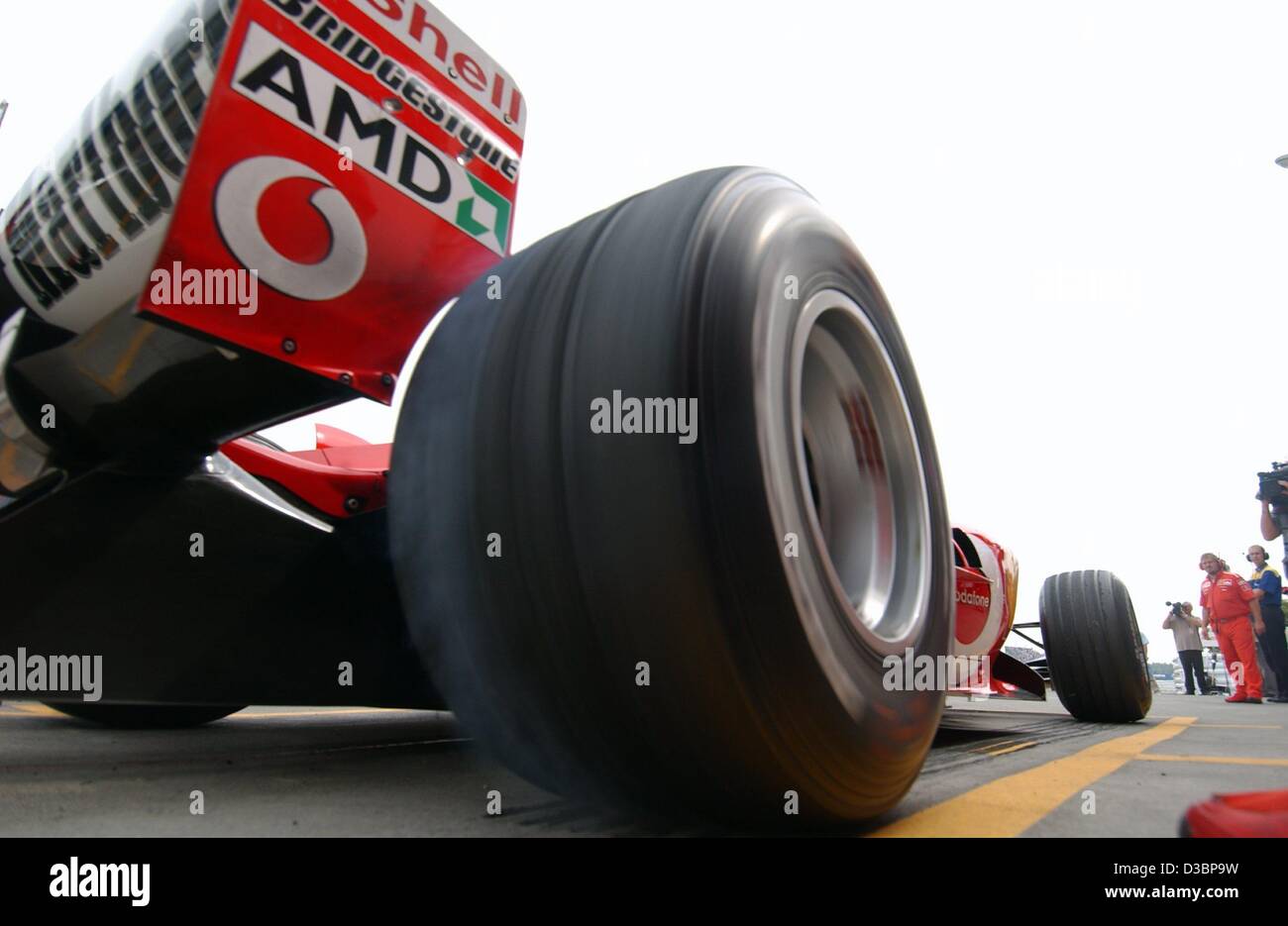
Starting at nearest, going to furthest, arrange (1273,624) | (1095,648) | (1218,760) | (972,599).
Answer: (1218,760)
(972,599)
(1095,648)
(1273,624)

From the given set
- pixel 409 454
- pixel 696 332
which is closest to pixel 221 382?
pixel 409 454

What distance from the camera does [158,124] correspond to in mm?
1485

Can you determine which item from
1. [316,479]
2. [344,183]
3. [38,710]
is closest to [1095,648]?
[316,479]

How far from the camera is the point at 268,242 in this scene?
4.83 feet

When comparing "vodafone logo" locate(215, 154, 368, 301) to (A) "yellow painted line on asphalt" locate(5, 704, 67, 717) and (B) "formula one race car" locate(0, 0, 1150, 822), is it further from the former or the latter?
(A) "yellow painted line on asphalt" locate(5, 704, 67, 717)

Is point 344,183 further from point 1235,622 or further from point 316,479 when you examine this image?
point 1235,622

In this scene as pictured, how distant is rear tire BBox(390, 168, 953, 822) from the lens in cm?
108

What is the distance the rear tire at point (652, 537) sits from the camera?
108 centimetres

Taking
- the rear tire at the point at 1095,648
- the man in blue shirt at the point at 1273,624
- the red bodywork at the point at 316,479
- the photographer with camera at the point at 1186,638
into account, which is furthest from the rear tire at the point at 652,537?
the photographer with camera at the point at 1186,638

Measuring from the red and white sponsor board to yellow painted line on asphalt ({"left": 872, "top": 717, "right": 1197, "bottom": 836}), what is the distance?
1.25m

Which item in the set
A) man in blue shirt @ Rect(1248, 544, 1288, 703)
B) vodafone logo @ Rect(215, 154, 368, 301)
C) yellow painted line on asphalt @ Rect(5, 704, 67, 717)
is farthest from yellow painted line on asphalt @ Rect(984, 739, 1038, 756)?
man in blue shirt @ Rect(1248, 544, 1288, 703)

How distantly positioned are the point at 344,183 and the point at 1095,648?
14.5 ft

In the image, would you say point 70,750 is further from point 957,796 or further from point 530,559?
point 957,796

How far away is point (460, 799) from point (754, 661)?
29.1 inches
